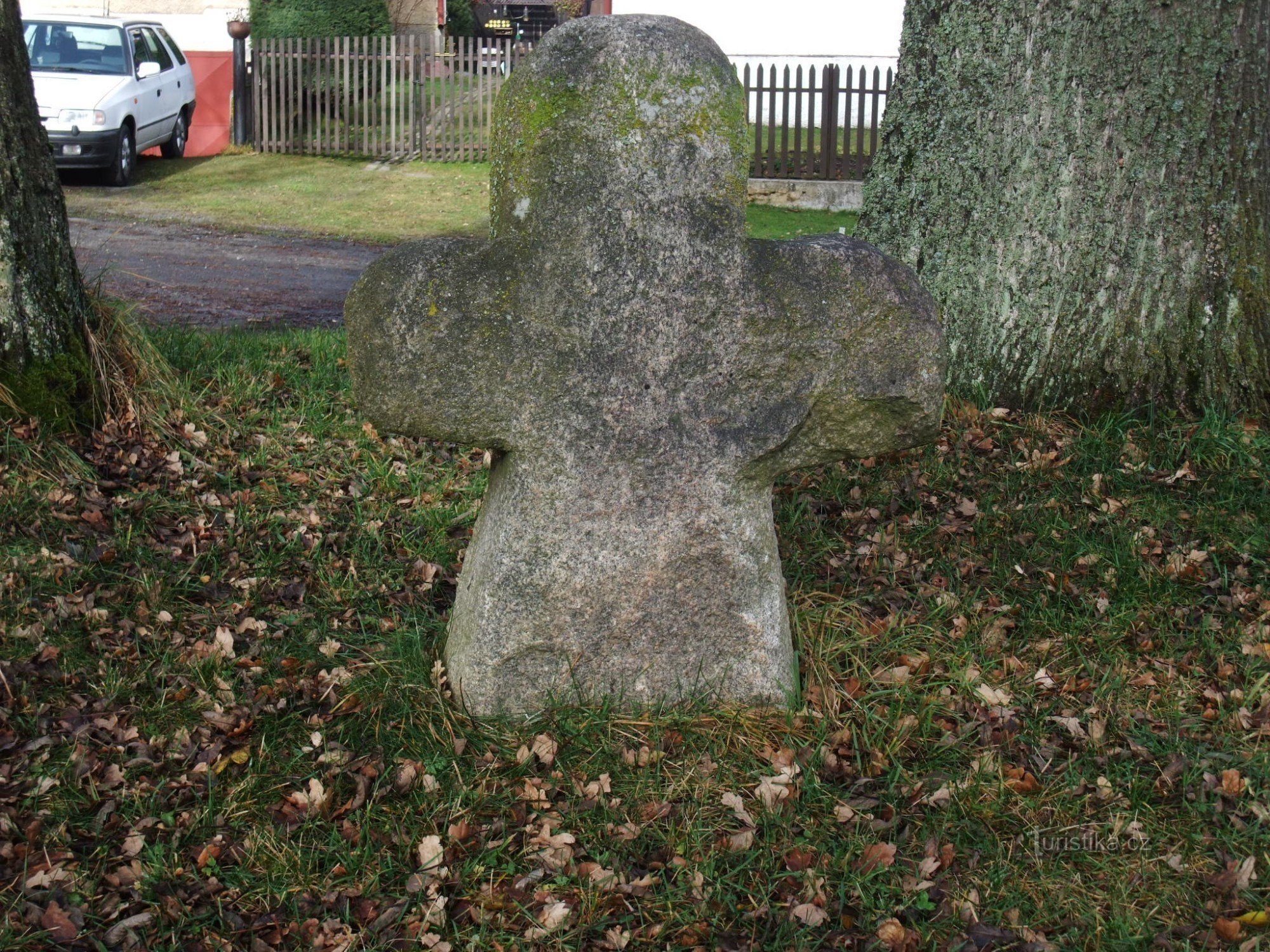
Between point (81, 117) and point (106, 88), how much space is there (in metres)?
0.65

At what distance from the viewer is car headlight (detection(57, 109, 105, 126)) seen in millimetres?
13508

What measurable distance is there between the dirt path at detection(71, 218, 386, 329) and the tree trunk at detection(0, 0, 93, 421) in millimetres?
1339

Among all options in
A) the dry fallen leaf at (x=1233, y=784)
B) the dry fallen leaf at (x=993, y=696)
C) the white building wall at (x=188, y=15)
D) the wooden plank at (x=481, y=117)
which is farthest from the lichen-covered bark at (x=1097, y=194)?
the white building wall at (x=188, y=15)

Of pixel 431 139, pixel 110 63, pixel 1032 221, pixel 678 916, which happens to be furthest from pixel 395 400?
pixel 431 139

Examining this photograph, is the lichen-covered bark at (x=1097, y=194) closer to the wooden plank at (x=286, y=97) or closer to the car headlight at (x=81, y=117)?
the car headlight at (x=81, y=117)

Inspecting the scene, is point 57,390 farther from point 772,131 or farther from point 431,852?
point 772,131

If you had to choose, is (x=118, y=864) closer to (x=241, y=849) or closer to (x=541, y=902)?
(x=241, y=849)

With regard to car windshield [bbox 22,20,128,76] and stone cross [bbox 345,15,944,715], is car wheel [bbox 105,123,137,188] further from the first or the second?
stone cross [bbox 345,15,944,715]

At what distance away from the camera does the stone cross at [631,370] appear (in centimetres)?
299

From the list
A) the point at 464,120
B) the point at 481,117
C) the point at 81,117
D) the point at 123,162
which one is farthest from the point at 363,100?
the point at 81,117

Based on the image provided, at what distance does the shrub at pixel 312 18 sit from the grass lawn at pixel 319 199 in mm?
2940

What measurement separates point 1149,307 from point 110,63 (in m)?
13.8

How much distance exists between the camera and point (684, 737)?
3285mm

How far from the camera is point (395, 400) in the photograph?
119 inches
